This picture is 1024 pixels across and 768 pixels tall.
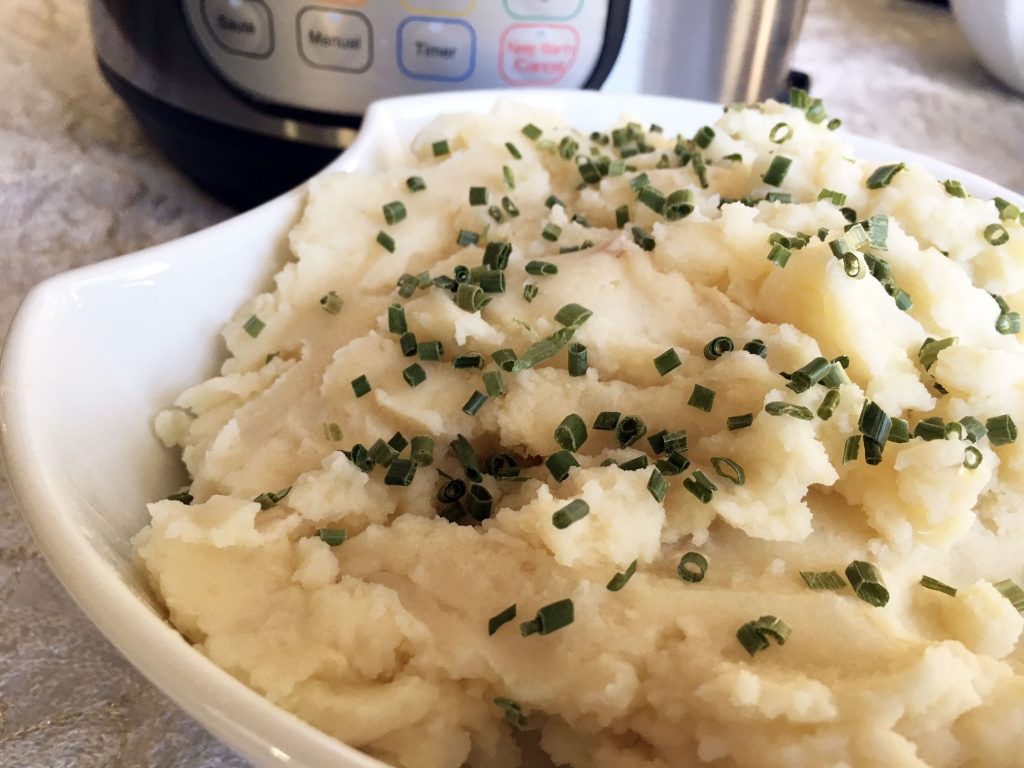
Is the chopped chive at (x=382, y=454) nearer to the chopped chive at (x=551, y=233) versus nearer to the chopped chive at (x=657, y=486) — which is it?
the chopped chive at (x=657, y=486)

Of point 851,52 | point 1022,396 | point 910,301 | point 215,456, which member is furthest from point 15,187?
point 851,52

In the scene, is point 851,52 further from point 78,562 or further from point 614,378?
point 78,562

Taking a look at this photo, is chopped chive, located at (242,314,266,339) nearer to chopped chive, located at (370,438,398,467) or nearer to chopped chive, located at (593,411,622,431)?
chopped chive, located at (370,438,398,467)

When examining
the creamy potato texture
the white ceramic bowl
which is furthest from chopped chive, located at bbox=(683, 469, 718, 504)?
the white ceramic bowl

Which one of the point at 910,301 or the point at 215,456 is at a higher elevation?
the point at 910,301

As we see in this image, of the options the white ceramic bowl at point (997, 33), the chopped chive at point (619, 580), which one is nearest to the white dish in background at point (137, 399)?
the chopped chive at point (619, 580)
